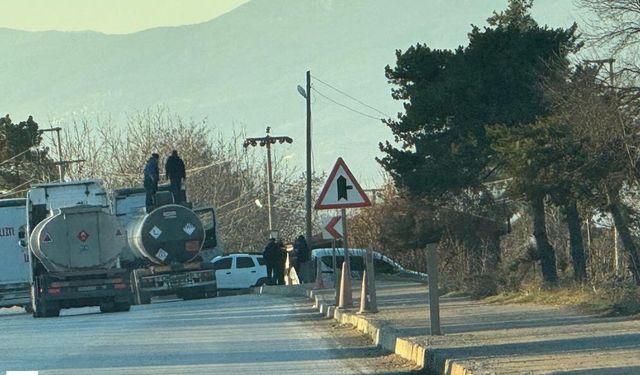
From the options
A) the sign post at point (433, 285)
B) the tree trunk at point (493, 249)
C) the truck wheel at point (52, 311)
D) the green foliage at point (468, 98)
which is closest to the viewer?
the sign post at point (433, 285)

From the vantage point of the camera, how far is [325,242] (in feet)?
238

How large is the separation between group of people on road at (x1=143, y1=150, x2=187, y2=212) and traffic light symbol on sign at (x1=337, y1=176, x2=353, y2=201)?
17.2 m

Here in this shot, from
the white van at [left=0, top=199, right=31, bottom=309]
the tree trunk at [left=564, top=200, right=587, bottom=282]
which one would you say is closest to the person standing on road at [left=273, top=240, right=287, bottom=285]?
the white van at [left=0, top=199, right=31, bottom=309]

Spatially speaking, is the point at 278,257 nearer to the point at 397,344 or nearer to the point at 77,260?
the point at 77,260

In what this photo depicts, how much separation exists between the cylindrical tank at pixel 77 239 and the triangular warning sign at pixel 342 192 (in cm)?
1075

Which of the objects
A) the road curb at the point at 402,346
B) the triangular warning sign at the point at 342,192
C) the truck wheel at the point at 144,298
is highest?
the triangular warning sign at the point at 342,192

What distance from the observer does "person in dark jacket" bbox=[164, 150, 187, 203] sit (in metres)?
45.2

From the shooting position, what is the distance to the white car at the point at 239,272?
55.6m

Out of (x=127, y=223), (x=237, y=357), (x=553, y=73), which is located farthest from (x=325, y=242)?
(x=237, y=357)

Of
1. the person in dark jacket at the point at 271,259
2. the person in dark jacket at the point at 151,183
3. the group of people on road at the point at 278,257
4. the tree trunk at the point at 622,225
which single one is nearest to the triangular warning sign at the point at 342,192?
the tree trunk at the point at 622,225

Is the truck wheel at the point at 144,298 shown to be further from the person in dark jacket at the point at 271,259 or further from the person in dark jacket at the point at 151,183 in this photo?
the person in dark jacket at the point at 271,259

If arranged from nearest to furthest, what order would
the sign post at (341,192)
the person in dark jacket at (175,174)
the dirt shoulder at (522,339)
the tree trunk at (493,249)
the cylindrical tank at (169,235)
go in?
1. the dirt shoulder at (522,339)
2. the sign post at (341,192)
3. the tree trunk at (493,249)
4. the cylindrical tank at (169,235)
5. the person in dark jacket at (175,174)

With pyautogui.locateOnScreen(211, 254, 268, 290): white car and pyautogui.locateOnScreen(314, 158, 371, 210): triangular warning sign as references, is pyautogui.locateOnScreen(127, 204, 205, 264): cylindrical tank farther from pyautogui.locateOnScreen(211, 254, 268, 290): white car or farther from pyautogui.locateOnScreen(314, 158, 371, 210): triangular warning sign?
pyautogui.locateOnScreen(314, 158, 371, 210): triangular warning sign

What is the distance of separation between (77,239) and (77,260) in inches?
20.8
